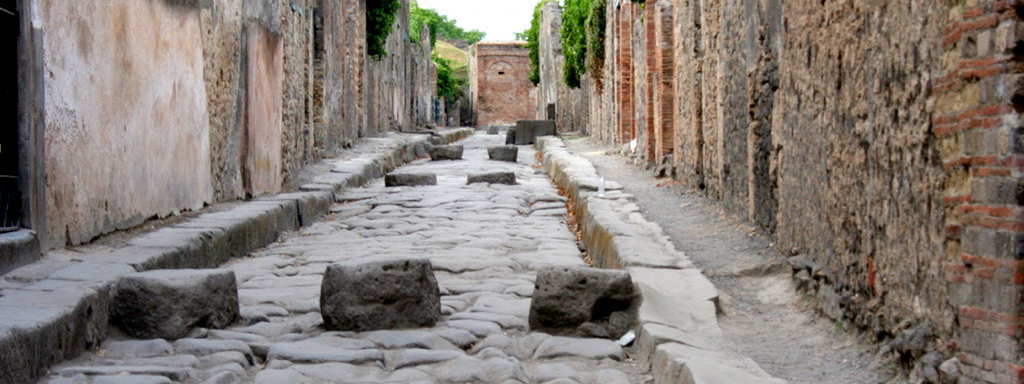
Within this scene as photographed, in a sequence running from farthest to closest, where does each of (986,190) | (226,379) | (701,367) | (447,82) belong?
1. (447,82)
2. (226,379)
3. (701,367)
4. (986,190)

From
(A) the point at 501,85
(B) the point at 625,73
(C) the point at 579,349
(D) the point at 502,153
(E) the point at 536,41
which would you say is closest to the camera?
(C) the point at 579,349

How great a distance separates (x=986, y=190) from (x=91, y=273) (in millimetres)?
3532

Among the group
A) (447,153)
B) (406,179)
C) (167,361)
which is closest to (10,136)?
(167,361)

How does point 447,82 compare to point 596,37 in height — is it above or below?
above

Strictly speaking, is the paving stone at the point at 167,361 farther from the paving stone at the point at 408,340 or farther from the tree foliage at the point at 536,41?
the tree foliage at the point at 536,41

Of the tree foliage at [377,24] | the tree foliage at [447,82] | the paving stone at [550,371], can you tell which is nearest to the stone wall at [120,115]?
the paving stone at [550,371]

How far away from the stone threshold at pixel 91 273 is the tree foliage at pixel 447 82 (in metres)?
43.2

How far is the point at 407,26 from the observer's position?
30766 mm

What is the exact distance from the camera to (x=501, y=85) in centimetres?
5225

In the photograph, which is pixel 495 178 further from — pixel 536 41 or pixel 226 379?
pixel 536 41

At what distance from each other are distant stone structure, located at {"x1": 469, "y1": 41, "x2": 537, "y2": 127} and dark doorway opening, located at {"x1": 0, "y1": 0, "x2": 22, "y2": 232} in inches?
1855

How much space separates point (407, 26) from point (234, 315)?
87.3 ft

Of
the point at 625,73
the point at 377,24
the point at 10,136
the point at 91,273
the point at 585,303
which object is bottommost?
the point at 585,303

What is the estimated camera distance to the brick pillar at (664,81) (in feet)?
40.1
